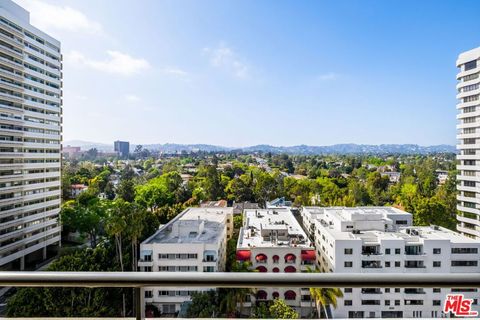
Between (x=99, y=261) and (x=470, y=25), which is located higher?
(x=470, y=25)

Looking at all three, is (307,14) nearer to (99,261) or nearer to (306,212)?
(306,212)

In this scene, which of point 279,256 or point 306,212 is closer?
point 279,256

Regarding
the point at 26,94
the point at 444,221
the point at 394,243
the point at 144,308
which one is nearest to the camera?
the point at 144,308

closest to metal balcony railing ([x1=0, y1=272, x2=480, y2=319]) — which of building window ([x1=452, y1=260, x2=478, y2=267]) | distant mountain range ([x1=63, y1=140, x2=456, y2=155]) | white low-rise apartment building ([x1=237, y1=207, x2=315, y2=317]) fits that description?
white low-rise apartment building ([x1=237, y1=207, x2=315, y2=317])

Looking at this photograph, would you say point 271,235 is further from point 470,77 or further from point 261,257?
point 470,77

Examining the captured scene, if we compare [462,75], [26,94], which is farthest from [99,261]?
[462,75]

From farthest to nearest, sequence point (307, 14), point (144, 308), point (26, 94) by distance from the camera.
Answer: point (26, 94) → point (307, 14) → point (144, 308)

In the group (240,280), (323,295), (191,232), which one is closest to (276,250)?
(191,232)
